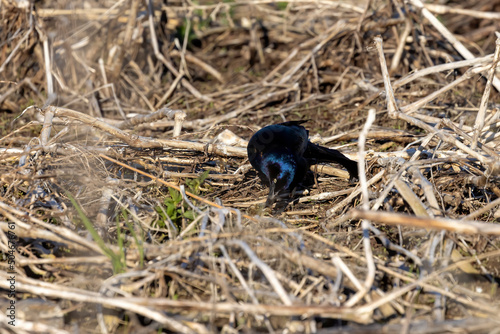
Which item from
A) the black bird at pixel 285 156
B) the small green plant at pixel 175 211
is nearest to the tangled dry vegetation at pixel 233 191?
the small green plant at pixel 175 211

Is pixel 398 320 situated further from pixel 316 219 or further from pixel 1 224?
pixel 1 224

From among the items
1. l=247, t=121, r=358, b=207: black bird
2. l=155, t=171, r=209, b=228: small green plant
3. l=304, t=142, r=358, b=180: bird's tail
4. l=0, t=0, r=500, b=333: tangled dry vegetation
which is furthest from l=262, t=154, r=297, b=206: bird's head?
l=155, t=171, r=209, b=228: small green plant

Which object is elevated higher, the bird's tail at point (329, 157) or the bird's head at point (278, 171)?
the bird's head at point (278, 171)

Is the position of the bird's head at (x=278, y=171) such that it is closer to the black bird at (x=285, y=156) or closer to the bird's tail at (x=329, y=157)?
the black bird at (x=285, y=156)

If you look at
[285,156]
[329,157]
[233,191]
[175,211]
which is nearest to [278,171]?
[285,156]

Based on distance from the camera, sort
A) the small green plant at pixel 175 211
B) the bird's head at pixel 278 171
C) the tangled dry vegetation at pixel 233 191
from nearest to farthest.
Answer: the tangled dry vegetation at pixel 233 191 → the small green plant at pixel 175 211 → the bird's head at pixel 278 171

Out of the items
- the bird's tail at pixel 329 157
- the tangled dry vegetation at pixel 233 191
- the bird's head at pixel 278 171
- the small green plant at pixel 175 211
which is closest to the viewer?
the tangled dry vegetation at pixel 233 191

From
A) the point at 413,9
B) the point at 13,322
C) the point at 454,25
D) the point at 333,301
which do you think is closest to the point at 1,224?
the point at 13,322
